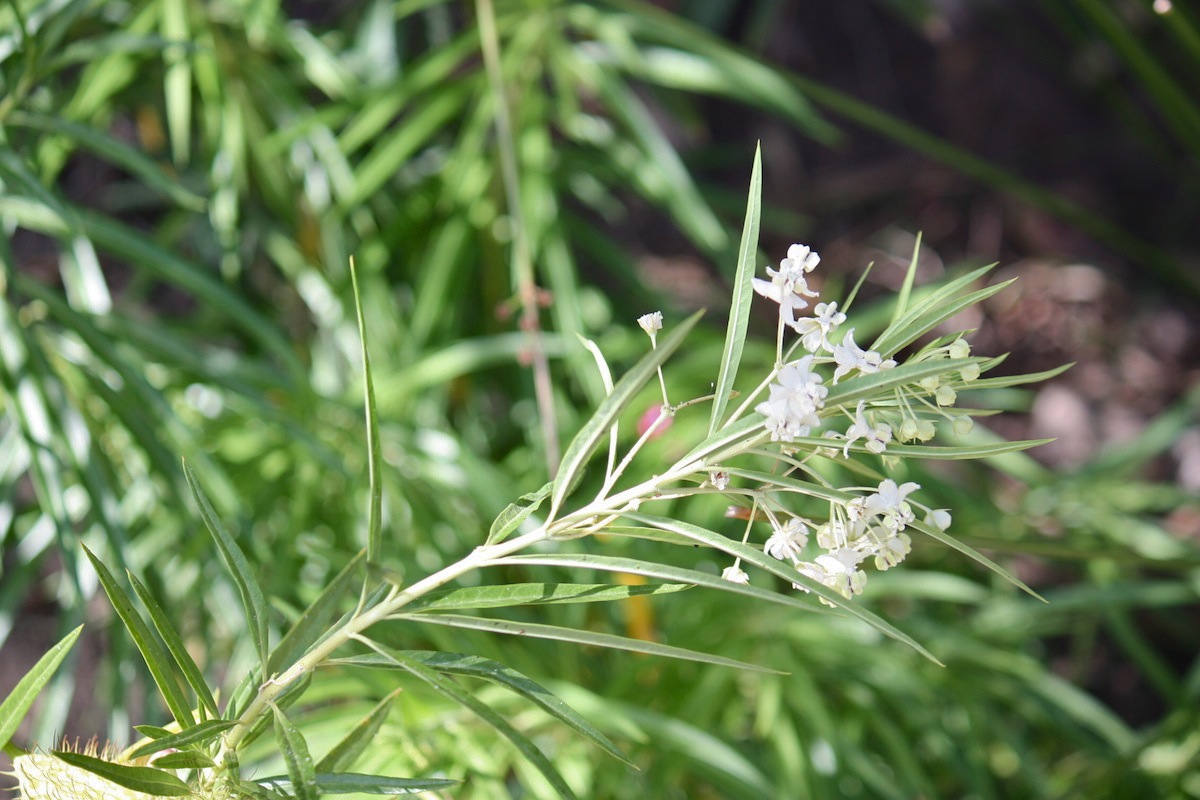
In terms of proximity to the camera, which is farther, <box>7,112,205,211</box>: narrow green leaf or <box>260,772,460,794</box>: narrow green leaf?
<box>7,112,205,211</box>: narrow green leaf

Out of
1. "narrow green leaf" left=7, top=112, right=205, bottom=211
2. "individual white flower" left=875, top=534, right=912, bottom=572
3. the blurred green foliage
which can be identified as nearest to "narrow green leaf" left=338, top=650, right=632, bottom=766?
"individual white flower" left=875, top=534, right=912, bottom=572

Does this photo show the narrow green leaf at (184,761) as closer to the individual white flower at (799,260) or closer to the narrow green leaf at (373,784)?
the narrow green leaf at (373,784)

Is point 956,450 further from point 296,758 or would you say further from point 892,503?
point 296,758

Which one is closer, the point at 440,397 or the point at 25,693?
the point at 25,693

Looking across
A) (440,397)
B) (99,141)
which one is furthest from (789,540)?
(440,397)

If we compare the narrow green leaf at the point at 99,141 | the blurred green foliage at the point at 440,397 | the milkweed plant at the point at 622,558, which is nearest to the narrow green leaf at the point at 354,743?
the milkweed plant at the point at 622,558

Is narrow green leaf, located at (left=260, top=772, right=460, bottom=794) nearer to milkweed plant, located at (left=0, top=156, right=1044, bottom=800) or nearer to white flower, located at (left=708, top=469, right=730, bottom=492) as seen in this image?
milkweed plant, located at (left=0, top=156, right=1044, bottom=800)
